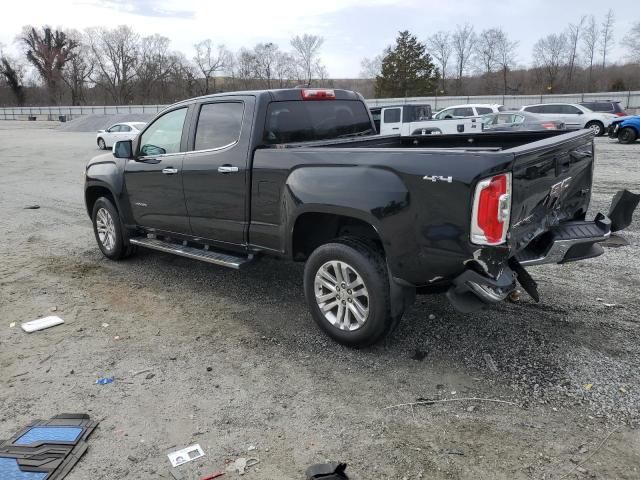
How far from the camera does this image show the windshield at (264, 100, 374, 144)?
4773 mm

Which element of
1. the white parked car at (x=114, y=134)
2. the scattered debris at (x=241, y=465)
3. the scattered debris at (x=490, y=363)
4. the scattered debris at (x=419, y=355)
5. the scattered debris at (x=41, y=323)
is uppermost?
the white parked car at (x=114, y=134)

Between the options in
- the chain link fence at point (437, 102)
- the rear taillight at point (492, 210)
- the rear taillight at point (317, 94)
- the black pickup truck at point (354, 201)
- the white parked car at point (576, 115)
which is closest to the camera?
the rear taillight at point (492, 210)

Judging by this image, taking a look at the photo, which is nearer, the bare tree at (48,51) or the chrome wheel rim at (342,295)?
the chrome wheel rim at (342,295)

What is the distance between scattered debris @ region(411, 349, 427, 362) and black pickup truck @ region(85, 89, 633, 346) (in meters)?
0.35

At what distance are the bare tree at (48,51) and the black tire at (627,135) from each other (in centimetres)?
9213

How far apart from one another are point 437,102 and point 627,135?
108ft

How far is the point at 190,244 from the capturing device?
5.72m

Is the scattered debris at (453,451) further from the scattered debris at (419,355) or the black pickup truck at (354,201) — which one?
the scattered debris at (419,355)

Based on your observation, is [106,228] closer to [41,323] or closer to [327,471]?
[41,323]

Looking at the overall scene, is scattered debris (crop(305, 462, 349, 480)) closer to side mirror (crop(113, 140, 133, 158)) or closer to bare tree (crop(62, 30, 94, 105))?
side mirror (crop(113, 140, 133, 158))

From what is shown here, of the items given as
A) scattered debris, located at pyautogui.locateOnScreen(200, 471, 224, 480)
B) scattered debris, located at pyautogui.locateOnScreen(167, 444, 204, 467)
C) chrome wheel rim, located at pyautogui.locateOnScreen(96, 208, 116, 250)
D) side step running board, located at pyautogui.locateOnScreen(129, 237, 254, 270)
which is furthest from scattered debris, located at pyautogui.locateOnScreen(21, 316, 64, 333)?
scattered debris, located at pyautogui.locateOnScreen(200, 471, 224, 480)

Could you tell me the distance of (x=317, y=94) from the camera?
5.14 meters

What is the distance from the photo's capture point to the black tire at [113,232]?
21.1 ft

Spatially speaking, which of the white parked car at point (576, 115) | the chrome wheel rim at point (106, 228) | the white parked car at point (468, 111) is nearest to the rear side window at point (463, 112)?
the white parked car at point (468, 111)
